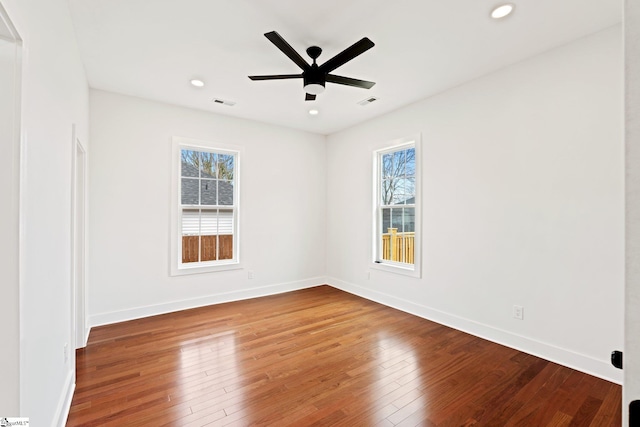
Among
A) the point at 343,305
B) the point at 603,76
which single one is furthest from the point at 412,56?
the point at 343,305

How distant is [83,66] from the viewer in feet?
9.87

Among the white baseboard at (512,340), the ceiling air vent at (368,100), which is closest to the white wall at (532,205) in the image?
the white baseboard at (512,340)

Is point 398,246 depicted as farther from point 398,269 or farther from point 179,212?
point 179,212

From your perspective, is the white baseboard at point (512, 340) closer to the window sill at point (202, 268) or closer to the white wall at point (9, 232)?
the window sill at point (202, 268)

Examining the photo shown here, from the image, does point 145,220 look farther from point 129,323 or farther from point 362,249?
point 362,249

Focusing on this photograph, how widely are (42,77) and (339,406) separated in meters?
2.65

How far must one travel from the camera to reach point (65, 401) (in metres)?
1.99

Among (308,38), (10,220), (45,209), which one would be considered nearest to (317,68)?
(308,38)

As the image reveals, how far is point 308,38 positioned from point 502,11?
60.1 inches

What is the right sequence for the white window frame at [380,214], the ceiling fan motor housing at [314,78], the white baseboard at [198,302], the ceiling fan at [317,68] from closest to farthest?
the ceiling fan at [317,68]
the ceiling fan motor housing at [314,78]
the white baseboard at [198,302]
the white window frame at [380,214]

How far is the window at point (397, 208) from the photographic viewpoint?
409cm
